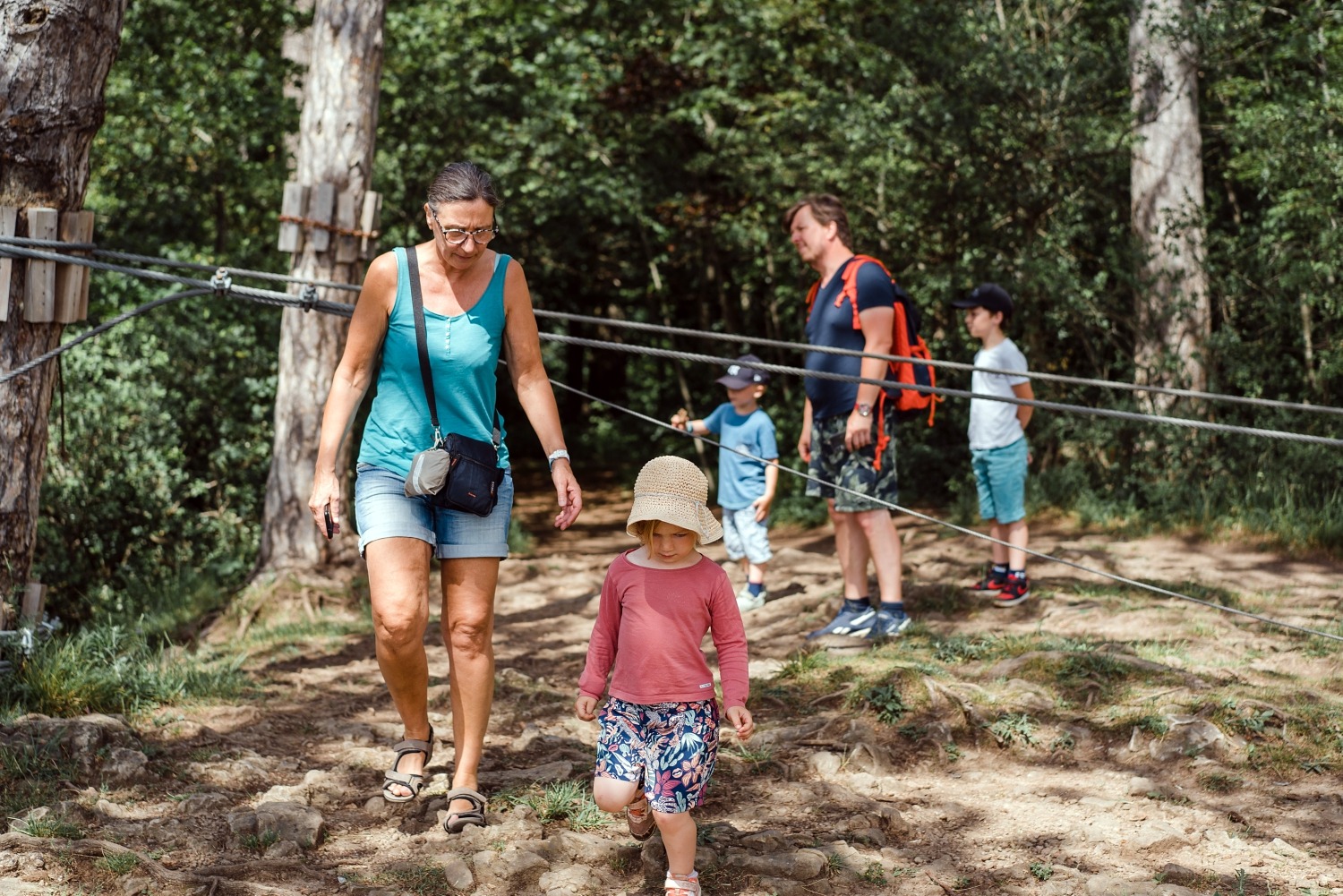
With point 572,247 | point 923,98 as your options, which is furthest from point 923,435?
point 572,247

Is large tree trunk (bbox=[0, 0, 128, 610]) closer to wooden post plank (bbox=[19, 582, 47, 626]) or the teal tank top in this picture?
wooden post plank (bbox=[19, 582, 47, 626])

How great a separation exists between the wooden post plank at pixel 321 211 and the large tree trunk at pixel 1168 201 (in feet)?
19.2

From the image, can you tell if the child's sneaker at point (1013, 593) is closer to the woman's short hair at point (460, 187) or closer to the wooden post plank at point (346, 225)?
the woman's short hair at point (460, 187)

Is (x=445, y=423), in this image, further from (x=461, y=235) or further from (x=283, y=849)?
(x=283, y=849)

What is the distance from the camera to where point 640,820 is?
3.53 m

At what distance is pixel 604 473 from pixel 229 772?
1142 centimetres

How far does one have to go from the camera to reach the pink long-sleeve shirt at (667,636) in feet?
10.8

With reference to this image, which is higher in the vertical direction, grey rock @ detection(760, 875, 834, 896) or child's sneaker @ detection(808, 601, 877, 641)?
child's sneaker @ detection(808, 601, 877, 641)

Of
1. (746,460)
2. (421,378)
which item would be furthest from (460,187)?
(746,460)

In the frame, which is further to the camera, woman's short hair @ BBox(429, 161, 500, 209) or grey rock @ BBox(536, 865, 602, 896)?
woman's short hair @ BBox(429, 161, 500, 209)

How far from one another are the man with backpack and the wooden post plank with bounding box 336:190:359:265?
2.79 metres

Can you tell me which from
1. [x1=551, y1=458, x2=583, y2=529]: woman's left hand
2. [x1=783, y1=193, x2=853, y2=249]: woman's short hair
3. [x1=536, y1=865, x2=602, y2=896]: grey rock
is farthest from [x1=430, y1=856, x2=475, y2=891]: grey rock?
[x1=783, y1=193, x2=853, y2=249]: woman's short hair

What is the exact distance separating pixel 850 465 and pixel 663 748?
251cm

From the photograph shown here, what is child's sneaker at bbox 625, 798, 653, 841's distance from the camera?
350 centimetres
